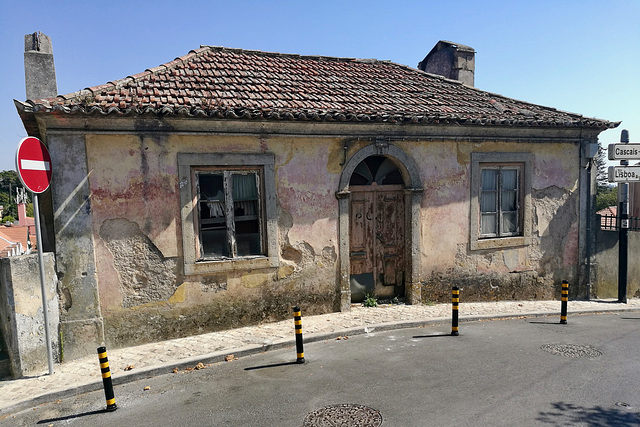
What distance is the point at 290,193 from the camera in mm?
7887

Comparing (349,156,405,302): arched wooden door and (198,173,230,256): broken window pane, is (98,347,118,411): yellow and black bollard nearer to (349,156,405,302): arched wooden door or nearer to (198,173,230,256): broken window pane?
(198,173,230,256): broken window pane

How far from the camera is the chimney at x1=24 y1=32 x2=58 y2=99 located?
6871mm

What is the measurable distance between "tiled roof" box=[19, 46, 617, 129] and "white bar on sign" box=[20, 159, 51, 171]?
0.83 m

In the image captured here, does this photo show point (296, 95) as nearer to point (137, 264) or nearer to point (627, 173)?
point (137, 264)

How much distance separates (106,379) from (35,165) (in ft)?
11.6

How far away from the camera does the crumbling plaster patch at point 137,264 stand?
6.78 metres

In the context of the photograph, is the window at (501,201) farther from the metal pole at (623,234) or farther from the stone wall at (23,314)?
the stone wall at (23,314)

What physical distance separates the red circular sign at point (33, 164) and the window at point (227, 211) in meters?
2.05

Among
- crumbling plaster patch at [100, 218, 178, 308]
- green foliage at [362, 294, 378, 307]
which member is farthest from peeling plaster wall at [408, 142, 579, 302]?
crumbling plaster patch at [100, 218, 178, 308]

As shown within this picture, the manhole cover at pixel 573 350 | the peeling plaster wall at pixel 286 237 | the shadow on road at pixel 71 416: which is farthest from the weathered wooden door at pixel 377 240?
the shadow on road at pixel 71 416

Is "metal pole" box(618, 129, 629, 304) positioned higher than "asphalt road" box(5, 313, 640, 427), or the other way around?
"metal pole" box(618, 129, 629, 304)

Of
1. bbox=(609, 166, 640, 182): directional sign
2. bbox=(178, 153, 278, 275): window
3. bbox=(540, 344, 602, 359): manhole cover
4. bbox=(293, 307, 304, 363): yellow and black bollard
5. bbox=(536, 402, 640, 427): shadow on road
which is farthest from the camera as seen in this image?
bbox=(609, 166, 640, 182): directional sign

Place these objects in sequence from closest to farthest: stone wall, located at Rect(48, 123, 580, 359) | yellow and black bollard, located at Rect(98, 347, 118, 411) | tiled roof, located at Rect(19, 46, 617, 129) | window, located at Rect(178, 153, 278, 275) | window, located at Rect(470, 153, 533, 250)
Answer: yellow and black bollard, located at Rect(98, 347, 118, 411) → stone wall, located at Rect(48, 123, 580, 359) → tiled roof, located at Rect(19, 46, 617, 129) → window, located at Rect(178, 153, 278, 275) → window, located at Rect(470, 153, 533, 250)

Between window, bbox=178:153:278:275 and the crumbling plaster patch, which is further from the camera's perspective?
window, bbox=178:153:278:275
